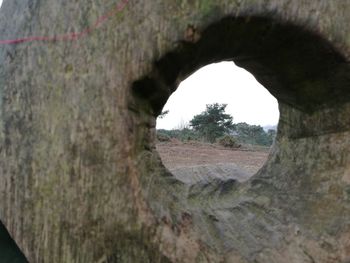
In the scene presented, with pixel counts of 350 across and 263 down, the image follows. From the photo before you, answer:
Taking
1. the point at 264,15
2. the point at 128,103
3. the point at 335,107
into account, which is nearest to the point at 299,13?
the point at 264,15

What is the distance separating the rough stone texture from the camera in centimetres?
118

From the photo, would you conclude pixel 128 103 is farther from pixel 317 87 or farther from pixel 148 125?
pixel 317 87

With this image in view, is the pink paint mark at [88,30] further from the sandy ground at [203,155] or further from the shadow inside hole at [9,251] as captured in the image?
the sandy ground at [203,155]

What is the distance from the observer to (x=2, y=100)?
124cm

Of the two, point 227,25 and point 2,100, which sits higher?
point 227,25

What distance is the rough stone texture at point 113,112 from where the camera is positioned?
1183 mm

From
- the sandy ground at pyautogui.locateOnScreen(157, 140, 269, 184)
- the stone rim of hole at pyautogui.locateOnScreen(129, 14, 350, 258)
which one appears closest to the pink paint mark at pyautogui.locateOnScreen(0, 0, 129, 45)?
the stone rim of hole at pyautogui.locateOnScreen(129, 14, 350, 258)

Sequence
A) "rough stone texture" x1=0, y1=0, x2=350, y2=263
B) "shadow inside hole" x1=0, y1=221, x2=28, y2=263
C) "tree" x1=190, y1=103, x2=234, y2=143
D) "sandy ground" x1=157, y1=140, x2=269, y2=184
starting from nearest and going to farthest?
"rough stone texture" x1=0, y1=0, x2=350, y2=263 < "shadow inside hole" x1=0, y1=221, x2=28, y2=263 < "sandy ground" x1=157, y1=140, x2=269, y2=184 < "tree" x1=190, y1=103, x2=234, y2=143

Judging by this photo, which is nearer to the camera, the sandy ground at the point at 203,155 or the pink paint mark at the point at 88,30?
the pink paint mark at the point at 88,30

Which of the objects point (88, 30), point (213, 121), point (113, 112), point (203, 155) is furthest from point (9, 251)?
point (213, 121)

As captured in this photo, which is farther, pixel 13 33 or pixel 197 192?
pixel 197 192

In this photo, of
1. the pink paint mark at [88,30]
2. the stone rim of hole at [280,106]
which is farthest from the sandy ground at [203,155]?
the pink paint mark at [88,30]

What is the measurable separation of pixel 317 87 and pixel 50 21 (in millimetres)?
729

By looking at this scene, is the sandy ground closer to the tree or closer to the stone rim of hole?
the stone rim of hole
